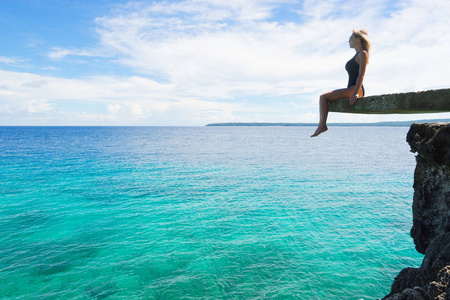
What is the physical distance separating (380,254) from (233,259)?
7079 mm

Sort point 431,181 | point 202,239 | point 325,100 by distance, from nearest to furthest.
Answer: point 325,100, point 431,181, point 202,239

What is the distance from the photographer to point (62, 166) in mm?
38000

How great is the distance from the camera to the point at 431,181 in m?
7.02

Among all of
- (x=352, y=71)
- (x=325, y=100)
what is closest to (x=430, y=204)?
(x=325, y=100)

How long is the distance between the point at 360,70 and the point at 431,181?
391cm

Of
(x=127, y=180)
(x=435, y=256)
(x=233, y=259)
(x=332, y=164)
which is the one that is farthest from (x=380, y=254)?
(x=332, y=164)

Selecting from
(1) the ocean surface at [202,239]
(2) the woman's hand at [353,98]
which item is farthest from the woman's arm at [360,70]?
(1) the ocean surface at [202,239]

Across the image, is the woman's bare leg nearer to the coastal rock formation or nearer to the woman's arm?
the woman's arm

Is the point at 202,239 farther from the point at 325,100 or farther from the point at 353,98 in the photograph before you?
the point at 353,98

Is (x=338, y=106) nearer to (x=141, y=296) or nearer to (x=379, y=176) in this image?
(x=141, y=296)

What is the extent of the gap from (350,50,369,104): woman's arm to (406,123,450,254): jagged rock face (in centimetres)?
243

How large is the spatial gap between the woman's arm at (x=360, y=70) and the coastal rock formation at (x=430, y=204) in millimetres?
2429

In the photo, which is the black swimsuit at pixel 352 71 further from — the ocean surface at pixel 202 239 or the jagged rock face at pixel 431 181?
the ocean surface at pixel 202 239

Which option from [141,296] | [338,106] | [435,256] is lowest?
[141,296]
